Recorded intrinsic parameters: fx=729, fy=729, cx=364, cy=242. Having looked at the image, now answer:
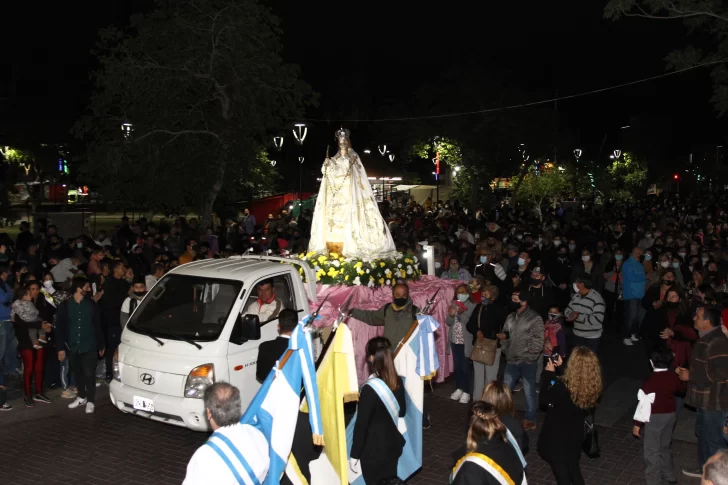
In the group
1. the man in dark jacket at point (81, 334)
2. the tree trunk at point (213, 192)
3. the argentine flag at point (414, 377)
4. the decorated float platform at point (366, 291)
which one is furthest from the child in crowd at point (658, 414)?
the tree trunk at point (213, 192)

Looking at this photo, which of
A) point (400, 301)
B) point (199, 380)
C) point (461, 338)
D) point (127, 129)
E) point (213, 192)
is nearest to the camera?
point (199, 380)

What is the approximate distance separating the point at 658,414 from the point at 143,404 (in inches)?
209

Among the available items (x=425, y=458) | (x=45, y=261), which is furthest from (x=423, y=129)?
(x=425, y=458)

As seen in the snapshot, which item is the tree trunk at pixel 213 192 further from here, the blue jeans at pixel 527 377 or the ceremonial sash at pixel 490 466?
the ceremonial sash at pixel 490 466

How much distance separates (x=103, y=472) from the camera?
7562 mm

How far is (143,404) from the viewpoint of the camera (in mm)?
7949

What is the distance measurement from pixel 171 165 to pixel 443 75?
2219 centimetres

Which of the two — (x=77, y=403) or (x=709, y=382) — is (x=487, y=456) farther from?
(x=77, y=403)

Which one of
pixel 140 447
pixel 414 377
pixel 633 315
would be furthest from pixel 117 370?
pixel 633 315

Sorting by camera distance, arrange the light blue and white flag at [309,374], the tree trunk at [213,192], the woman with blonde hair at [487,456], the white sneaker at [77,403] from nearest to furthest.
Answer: the woman with blonde hair at [487,456], the light blue and white flag at [309,374], the white sneaker at [77,403], the tree trunk at [213,192]

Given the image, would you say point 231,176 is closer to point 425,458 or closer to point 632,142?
point 425,458

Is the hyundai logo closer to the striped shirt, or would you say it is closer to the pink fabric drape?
the pink fabric drape

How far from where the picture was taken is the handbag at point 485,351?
9.06 metres

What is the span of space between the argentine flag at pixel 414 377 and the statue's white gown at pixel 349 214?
4.58m
